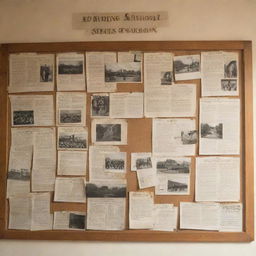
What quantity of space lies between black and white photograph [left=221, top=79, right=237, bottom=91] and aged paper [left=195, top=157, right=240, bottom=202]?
39 cm

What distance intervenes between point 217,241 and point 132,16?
1364 mm

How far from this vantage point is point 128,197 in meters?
1.63

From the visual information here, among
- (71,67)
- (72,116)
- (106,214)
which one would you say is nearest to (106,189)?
(106,214)

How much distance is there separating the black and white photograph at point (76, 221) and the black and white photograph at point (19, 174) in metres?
0.33

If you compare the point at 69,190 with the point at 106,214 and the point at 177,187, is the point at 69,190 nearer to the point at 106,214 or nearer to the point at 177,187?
the point at 106,214

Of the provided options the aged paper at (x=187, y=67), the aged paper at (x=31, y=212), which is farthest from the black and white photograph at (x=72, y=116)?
the aged paper at (x=187, y=67)

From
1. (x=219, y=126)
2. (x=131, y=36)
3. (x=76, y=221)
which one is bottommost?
(x=76, y=221)

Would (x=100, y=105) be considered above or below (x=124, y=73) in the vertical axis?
below

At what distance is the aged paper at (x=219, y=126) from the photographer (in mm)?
1630

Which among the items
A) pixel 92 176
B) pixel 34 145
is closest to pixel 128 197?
pixel 92 176

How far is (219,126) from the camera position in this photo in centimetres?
163

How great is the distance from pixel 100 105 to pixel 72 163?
0.37 metres

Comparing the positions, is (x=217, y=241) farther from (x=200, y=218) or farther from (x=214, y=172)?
(x=214, y=172)

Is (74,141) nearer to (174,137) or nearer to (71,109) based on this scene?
(71,109)
